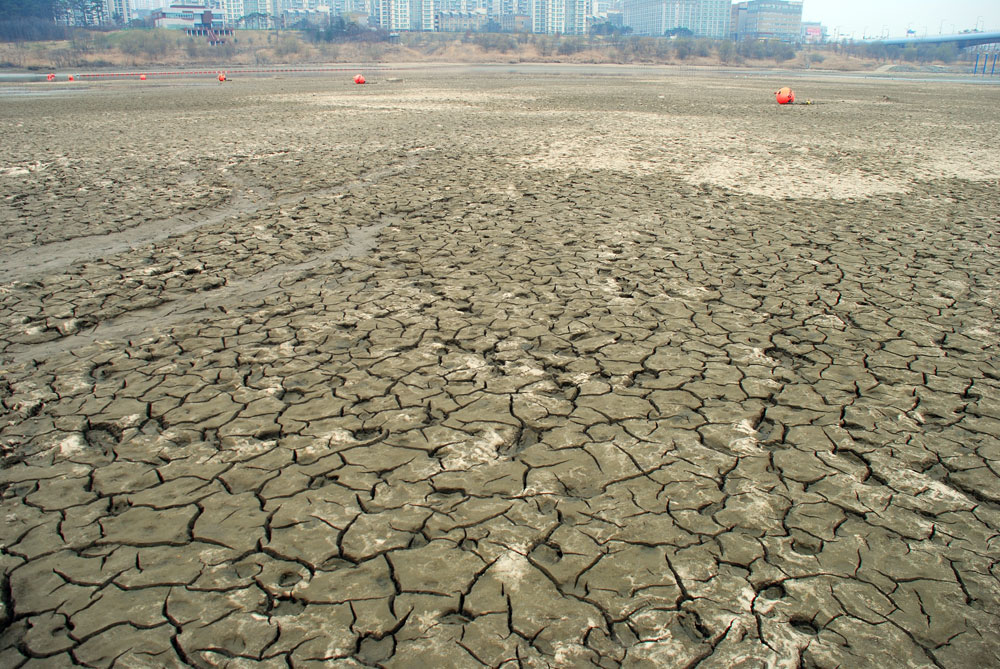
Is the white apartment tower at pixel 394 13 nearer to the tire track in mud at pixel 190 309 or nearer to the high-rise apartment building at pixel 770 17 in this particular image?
the high-rise apartment building at pixel 770 17

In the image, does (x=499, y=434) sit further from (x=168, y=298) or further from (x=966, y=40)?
(x=966, y=40)

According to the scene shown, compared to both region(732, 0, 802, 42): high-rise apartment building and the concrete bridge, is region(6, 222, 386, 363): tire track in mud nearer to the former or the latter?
the concrete bridge

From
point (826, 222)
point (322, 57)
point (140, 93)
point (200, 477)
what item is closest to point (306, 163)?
point (826, 222)

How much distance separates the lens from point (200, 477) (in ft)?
9.64

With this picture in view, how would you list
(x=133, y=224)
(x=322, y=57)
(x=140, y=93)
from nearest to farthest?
(x=133, y=224) < (x=140, y=93) < (x=322, y=57)

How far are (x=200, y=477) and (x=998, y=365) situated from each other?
4507mm

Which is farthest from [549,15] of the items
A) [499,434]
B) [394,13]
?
[499,434]

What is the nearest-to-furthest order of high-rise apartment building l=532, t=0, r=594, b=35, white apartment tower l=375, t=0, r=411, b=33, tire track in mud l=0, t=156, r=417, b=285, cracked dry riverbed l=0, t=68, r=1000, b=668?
cracked dry riverbed l=0, t=68, r=1000, b=668
tire track in mud l=0, t=156, r=417, b=285
white apartment tower l=375, t=0, r=411, b=33
high-rise apartment building l=532, t=0, r=594, b=35

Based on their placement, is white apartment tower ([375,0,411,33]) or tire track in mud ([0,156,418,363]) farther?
white apartment tower ([375,0,411,33])

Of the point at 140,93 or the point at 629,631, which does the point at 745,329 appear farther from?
the point at 140,93

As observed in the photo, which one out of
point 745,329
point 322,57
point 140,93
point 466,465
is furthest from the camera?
point 322,57

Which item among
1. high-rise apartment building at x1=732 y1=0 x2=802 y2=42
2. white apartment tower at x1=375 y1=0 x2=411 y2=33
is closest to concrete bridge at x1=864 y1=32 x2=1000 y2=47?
high-rise apartment building at x1=732 y1=0 x2=802 y2=42

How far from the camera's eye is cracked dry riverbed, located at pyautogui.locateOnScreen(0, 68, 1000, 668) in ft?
7.11

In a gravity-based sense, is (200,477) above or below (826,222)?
below
